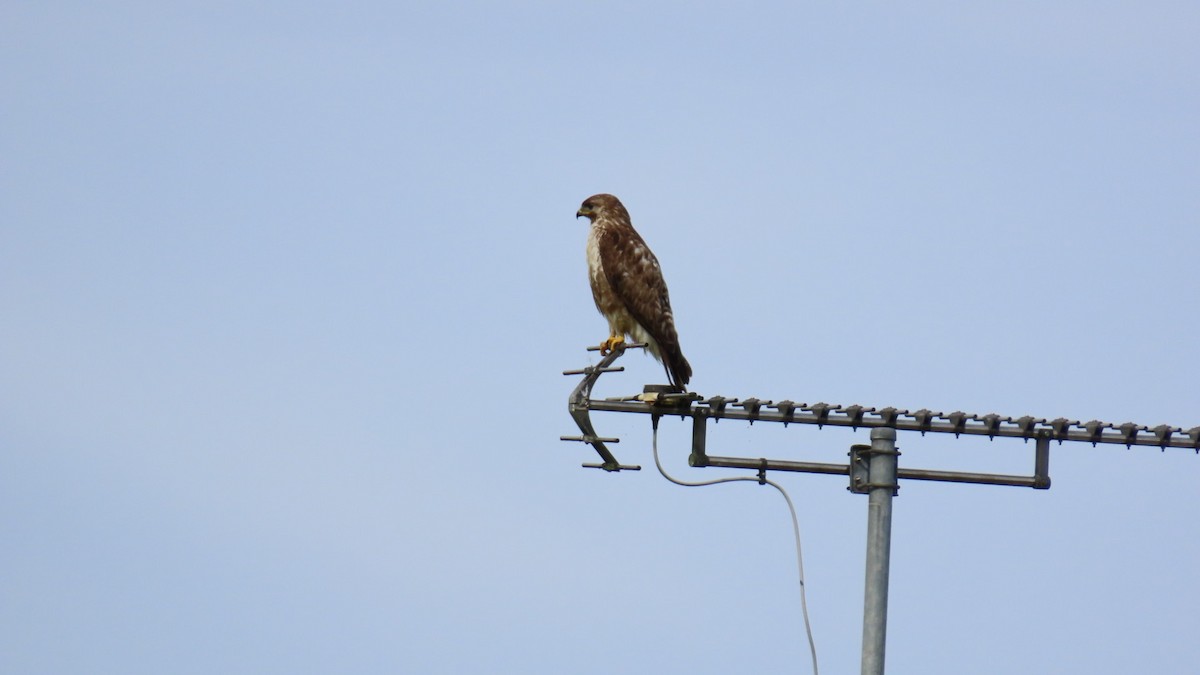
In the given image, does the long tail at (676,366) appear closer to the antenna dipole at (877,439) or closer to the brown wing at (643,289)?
the brown wing at (643,289)

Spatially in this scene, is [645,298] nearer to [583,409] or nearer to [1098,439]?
[583,409]

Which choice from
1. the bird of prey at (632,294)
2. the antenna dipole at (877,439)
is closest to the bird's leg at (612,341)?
the bird of prey at (632,294)

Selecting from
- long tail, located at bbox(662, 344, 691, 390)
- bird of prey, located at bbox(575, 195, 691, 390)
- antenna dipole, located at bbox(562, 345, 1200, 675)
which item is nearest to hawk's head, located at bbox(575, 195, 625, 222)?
bird of prey, located at bbox(575, 195, 691, 390)

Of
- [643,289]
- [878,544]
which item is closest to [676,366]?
[643,289]

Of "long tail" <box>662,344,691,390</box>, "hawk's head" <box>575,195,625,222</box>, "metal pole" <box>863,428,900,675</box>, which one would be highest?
"hawk's head" <box>575,195,625,222</box>

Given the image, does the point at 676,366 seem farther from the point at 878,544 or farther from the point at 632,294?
the point at 878,544

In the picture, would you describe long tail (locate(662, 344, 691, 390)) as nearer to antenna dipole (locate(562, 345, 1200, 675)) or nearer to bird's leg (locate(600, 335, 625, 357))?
bird's leg (locate(600, 335, 625, 357))

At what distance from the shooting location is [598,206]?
46.6ft

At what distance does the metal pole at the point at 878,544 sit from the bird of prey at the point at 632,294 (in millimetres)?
4172

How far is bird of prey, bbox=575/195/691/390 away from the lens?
12422mm

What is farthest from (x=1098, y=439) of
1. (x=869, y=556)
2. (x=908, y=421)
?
(x=869, y=556)

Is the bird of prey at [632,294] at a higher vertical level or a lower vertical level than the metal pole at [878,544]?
higher

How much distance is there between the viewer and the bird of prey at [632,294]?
40.8 ft

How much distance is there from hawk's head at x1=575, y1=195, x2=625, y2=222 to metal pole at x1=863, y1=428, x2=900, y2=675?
21.2 feet
